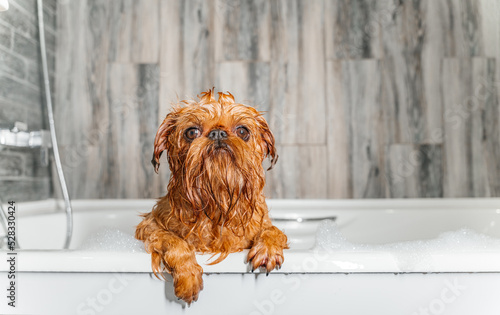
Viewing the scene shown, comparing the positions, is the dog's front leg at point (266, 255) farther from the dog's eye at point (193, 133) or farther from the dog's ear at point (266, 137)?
the dog's eye at point (193, 133)

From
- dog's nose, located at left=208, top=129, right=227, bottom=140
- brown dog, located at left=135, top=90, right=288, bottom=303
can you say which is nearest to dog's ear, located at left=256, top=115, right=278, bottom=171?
brown dog, located at left=135, top=90, right=288, bottom=303

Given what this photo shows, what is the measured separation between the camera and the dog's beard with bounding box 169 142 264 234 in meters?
1.05

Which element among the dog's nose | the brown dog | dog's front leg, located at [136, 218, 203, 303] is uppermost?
the dog's nose

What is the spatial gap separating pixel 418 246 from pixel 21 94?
6.68 feet

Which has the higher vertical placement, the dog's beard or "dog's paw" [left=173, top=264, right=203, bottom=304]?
the dog's beard

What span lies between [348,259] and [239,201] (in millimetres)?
322

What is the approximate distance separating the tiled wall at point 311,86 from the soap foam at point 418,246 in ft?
4.09

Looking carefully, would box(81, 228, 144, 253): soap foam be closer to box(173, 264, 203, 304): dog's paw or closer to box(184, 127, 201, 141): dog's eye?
box(173, 264, 203, 304): dog's paw

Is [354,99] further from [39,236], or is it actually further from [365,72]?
[39,236]

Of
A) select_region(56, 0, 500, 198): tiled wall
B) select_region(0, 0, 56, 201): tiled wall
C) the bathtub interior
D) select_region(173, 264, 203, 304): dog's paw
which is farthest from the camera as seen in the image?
select_region(56, 0, 500, 198): tiled wall

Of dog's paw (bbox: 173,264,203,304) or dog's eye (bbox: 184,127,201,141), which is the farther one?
dog's eye (bbox: 184,127,201,141)

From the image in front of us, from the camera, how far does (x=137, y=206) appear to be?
7.69 ft

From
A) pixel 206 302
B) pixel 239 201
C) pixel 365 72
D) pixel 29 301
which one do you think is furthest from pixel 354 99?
pixel 29 301

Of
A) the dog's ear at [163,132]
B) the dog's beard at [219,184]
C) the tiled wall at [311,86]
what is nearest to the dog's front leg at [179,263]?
the dog's beard at [219,184]
